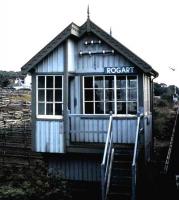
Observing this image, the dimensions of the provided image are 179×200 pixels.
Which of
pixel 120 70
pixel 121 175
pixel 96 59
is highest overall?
pixel 96 59

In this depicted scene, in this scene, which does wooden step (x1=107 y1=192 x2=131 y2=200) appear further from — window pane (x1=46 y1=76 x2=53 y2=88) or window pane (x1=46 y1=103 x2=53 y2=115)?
window pane (x1=46 y1=76 x2=53 y2=88)

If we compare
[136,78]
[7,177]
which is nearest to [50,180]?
[7,177]

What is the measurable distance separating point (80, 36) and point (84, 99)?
230 centimetres

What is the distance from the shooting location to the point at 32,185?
37.1 ft

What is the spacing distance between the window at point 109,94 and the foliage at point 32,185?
9.19ft

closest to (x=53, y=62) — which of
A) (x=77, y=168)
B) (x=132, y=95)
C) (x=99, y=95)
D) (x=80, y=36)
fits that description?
(x=80, y=36)

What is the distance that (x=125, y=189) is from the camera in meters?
11.4

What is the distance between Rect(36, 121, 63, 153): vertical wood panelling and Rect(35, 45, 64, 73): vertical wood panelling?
1881mm

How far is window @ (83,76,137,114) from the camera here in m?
12.9

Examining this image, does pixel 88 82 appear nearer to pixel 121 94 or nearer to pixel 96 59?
pixel 96 59

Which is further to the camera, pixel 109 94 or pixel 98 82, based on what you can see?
pixel 98 82

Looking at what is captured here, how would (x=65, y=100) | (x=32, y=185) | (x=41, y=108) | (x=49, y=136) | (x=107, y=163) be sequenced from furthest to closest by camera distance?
(x=41, y=108) → (x=49, y=136) → (x=65, y=100) → (x=32, y=185) → (x=107, y=163)

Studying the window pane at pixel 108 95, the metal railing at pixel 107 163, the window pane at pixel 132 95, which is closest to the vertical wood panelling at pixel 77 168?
the metal railing at pixel 107 163

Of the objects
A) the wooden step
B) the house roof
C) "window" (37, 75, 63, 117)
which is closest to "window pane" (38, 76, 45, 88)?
"window" (37, 75, 63, 117)
